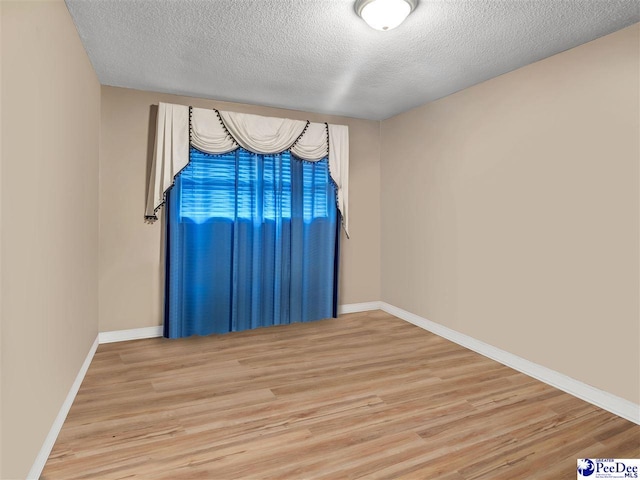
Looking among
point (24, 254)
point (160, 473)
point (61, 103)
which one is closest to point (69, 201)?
point (61, 103)

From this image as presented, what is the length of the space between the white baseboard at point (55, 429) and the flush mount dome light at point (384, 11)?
278cm

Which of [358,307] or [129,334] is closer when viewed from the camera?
[129,334]

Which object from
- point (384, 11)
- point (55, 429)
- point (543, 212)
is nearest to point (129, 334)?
point (55, 429)

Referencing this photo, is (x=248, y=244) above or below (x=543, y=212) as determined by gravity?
below

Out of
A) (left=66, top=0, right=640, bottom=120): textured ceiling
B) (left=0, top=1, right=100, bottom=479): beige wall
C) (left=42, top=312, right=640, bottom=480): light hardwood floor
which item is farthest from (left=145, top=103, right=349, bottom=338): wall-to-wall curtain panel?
(left=0, top=1, right=100, bottom=479): beige wall

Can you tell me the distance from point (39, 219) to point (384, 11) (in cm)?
206

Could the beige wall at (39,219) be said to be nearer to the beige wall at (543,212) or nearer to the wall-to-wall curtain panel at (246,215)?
the wall-to-wall curtain panel at (246,215)

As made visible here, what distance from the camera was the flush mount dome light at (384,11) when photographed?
217cm

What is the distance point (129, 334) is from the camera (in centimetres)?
378

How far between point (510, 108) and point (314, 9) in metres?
1.84

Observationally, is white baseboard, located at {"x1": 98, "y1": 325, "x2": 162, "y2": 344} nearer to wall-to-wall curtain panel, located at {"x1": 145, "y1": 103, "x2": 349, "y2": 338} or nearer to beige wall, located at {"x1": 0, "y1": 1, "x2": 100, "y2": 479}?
wall-to-wall curtain panel, located at {"x1": 145, "y1": 103, "x2": 349, "y2": 338}

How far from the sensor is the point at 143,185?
12.5 ft

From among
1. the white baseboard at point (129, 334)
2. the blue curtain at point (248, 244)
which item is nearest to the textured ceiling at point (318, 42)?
the blue curtain at point (248, 244)

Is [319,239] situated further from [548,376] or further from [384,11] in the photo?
[384,11]
